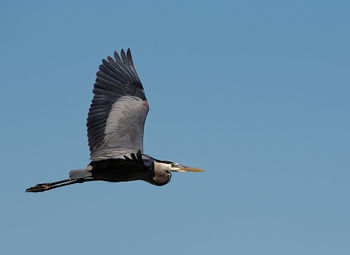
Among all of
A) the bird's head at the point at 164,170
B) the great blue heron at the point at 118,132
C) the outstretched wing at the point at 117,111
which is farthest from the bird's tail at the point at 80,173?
the bird's head at the point at 164,170

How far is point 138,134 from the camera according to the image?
11914 millimetres

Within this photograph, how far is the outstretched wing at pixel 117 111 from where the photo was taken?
37.7 feet

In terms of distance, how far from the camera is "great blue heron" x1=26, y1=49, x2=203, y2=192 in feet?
35.3

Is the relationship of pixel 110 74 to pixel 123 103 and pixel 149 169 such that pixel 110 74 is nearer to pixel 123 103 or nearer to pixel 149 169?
pixel 123 103

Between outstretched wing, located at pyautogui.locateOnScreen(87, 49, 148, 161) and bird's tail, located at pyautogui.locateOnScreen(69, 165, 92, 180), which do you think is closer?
bird's tail, located at pyautogui.locateOnScreen(69, 165, 92, 180)

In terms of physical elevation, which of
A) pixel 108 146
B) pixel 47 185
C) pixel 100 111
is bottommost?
pixel 47 185

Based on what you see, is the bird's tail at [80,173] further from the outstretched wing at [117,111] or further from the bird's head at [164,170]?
the bird's head at [164,170]

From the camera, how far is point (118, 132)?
11.9 m

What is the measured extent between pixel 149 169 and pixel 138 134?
3.33ft

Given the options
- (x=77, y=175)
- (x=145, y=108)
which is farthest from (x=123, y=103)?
(x=77, y=175)

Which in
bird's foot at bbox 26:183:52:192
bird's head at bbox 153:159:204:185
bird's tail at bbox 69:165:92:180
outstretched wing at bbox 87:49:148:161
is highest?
outstretched wing at bbox 87:49:148:161

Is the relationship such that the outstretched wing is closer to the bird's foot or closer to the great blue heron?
the great blue heron

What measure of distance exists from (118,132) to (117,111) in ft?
2.49

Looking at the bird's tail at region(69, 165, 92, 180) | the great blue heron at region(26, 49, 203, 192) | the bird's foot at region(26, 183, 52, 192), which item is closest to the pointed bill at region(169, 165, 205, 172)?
the great blue heron at region(26, 49, 203, 192)
